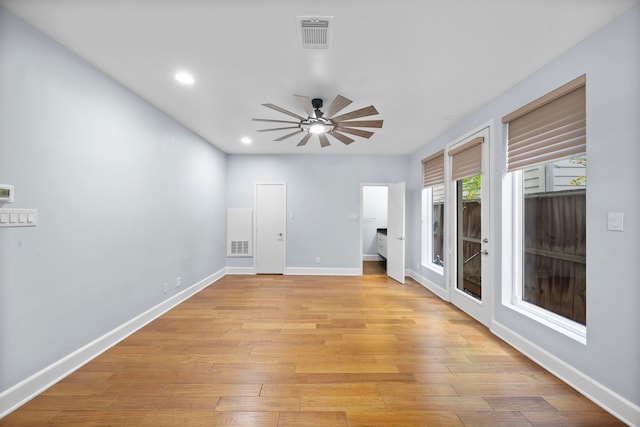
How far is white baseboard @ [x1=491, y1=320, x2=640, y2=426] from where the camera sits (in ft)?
5.28

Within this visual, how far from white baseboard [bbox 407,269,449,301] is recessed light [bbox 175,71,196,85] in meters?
4.31

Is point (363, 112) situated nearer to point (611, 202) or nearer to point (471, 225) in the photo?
point (611, 202)

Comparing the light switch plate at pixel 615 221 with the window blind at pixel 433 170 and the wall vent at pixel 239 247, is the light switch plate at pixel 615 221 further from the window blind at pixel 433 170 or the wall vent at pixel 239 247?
the wall vent at pixel 239 247

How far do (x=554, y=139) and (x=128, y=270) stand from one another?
431cm

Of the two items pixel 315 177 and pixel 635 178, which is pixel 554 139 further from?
pixel 315 177

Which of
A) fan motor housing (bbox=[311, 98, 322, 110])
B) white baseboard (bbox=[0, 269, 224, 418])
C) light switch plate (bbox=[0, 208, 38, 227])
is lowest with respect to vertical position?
white baseboard (bbox=[0, 269, 224, 418])

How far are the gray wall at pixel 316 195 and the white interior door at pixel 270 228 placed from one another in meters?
0.14

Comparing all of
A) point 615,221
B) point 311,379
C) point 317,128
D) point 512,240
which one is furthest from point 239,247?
point 615,221

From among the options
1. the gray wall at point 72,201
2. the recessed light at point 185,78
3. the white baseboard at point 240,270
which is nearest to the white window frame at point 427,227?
the white baseboard at point 240,270

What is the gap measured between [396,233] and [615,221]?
11.5ft

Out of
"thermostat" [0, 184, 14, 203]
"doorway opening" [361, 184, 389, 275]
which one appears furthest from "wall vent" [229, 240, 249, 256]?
"thermostat" [0, 184, 14, 203]

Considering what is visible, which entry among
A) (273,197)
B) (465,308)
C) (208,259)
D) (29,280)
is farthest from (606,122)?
(208,259)

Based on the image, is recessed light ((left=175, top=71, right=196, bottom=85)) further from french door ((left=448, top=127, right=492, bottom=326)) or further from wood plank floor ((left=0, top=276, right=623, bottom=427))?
french door ((left=448, top=127, right=492, bottom=326))

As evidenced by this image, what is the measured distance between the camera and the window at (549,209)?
2.07m
